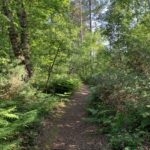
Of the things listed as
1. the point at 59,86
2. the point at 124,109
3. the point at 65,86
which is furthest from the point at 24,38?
the point at 124,109

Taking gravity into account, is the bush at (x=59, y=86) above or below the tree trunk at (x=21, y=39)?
below

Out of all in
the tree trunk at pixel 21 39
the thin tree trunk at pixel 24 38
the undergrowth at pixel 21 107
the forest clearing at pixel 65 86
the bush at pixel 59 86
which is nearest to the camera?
the undergrowth at pixel 21 107

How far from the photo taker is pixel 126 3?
17.3 metres

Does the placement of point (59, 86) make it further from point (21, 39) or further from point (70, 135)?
point (70, 135)

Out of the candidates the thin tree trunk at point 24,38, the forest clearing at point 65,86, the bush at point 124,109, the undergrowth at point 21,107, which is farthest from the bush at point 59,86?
the bush at point 124,109

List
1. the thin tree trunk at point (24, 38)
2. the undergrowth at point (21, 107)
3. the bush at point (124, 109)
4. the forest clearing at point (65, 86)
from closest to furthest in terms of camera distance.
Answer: the undergrowth at point (21, 107)
the bush at point (124, 109)
the forest clearing at point (65, 86)
the thin tree trunk at point (24, 38)

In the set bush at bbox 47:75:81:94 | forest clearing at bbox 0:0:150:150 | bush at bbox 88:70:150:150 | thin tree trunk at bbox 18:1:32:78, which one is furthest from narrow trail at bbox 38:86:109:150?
bush at bbox 47:75:81:94

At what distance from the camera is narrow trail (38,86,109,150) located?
8.15 meters

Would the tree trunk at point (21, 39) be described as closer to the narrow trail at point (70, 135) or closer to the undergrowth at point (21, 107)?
the undergrowth at point (21, 107)

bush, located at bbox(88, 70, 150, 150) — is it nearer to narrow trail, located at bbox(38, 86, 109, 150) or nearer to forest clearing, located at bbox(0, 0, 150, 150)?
forest clearing, located at bbox(0, 0, 150, 150)

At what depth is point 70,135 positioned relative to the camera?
9.28 meters

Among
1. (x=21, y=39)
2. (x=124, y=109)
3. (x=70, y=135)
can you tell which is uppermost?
(x=21, y=39)

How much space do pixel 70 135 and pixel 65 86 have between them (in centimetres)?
810

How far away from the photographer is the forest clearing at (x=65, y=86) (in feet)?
26.4
